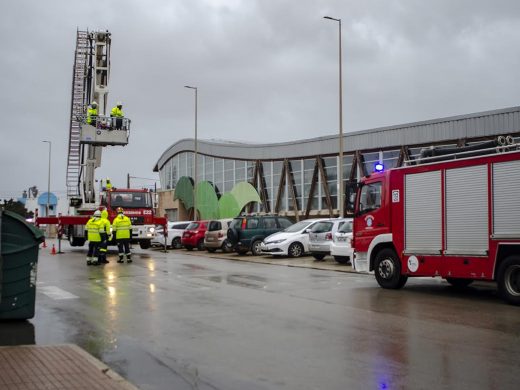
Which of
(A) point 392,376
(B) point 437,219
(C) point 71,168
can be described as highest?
(C) point 71,168

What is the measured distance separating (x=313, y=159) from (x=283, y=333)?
125 feet

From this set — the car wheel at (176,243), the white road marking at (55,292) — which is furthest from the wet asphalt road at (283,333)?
the car wheel at (176,243)

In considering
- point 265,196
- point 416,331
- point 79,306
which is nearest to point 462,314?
point 416,331

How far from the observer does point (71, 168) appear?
28.6m

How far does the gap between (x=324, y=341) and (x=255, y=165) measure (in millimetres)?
43506

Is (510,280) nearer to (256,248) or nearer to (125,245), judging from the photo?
(125,245)

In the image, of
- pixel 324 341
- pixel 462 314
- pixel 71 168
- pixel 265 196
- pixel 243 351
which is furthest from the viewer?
pixel 265 196

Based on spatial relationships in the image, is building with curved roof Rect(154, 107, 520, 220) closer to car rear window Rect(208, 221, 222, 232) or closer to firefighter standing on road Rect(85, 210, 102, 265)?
car rear window Rect(208, 221, 222, 232)

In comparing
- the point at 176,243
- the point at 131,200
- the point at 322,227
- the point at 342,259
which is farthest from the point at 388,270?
the point at 176,243

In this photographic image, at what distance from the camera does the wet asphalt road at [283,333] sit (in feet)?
19.3

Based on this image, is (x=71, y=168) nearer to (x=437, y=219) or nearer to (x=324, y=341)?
(x=437, y=219)

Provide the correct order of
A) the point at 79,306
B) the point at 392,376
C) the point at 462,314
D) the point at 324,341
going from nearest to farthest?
the point at 392,376 → the point at 324,341 → the point at 462,314 → the point at 79,306

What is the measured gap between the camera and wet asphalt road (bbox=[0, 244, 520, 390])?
589cm

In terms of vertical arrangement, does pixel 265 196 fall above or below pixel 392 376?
above
